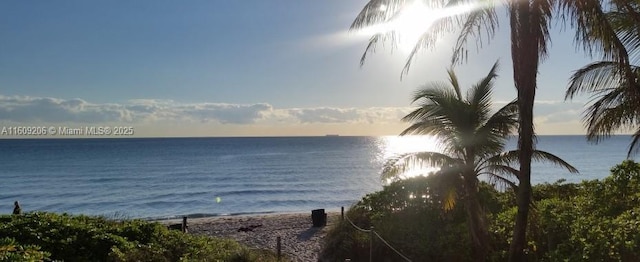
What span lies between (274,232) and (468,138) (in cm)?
1430

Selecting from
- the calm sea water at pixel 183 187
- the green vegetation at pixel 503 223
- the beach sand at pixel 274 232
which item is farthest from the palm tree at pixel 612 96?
the calm sea water at pixel 183 187

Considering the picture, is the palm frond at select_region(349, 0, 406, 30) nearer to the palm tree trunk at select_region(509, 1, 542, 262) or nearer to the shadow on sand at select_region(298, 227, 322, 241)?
the palm tree trunk at select_region(509, 1, 542, 262)

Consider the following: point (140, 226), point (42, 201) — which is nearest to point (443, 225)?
point (140, 226)

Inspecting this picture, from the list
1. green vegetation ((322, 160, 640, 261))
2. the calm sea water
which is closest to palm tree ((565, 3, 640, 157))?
green vegetation ((322, 160, 640, 261))

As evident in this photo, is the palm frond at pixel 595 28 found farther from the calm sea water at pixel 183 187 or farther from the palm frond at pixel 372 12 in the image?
the calm sea water at pixel 183 187

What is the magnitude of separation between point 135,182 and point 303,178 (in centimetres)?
2149

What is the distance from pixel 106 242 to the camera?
8.59m

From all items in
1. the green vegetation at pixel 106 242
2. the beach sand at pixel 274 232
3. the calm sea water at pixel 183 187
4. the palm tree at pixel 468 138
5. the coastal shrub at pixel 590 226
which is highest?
the palm tree at pixel 468 138

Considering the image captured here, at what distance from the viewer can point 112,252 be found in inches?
321

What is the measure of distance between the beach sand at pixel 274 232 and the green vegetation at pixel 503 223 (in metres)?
2.95

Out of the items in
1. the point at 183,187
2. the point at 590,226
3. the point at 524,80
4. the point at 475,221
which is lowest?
the point at 183,187

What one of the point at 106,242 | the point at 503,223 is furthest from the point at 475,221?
the point at 106,242

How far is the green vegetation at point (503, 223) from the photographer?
7031mm

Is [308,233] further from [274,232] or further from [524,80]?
[524,80]
